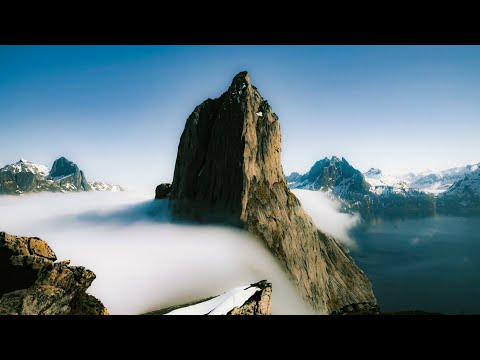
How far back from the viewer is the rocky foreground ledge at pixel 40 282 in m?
13.1

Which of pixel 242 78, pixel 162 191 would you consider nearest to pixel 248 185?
pixel 242 78

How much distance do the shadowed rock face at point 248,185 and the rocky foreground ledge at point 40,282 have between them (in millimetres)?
39907

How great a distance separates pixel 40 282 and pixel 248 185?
43.2 meters

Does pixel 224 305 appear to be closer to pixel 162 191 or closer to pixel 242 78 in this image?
pixel 242 78

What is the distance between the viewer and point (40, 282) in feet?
46.2

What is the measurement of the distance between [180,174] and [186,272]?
24.5 m

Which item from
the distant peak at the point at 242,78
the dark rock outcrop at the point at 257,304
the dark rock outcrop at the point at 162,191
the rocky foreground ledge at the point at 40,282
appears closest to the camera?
the rocky foreground ledge at the point at 40,282

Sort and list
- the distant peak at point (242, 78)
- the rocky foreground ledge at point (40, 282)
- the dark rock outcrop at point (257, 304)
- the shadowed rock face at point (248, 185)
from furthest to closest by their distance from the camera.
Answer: the distant peak at point (242, 78)
the shadowed rock face at point (248, 185)
the dark rock outcrop at point (257, 304)
the rocky foreground ledge at point (40, 282)

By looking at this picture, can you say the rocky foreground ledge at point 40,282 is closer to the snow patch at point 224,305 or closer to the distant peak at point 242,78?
the snow patch at point 224,305

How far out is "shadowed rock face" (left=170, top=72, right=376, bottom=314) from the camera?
5575 cm

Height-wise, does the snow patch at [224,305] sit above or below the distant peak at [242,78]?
below

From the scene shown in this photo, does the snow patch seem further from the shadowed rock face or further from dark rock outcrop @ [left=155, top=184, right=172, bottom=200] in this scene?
dark rock outcrop @ [left=155, top=184, right=172, bottom=200]

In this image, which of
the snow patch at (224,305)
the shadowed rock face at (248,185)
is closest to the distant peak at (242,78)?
the shadowed rock face at (248,185)
